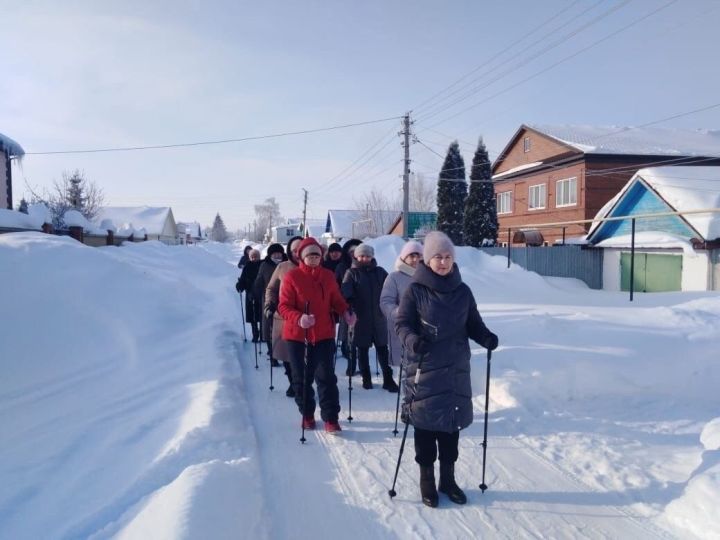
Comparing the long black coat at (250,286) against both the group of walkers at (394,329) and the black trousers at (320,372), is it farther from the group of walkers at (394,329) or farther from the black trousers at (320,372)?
the black trousers at (320,372)

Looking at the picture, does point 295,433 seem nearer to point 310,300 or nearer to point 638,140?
point 310,300

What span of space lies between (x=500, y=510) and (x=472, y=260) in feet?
50.9

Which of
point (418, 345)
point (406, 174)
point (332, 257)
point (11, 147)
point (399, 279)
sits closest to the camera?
point (418, 345)

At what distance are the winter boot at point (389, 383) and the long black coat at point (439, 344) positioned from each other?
2808mm

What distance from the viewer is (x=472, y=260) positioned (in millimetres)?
18625

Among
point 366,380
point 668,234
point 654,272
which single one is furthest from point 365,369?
point 654,272

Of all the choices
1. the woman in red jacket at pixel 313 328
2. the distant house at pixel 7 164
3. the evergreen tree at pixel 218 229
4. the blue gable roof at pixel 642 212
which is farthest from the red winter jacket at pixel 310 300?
the evergreen tree at pixel 218 229

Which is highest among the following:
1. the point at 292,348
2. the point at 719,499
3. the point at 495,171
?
the point at 495,171

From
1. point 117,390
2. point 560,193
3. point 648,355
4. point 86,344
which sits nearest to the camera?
point 117,390

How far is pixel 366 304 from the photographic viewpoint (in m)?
6.53

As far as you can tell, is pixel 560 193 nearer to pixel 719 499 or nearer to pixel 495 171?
pixel 495 171

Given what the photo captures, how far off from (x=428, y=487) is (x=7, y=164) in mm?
26341

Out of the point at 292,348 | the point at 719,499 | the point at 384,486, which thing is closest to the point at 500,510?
the point at 384,486

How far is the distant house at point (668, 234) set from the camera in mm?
14633
